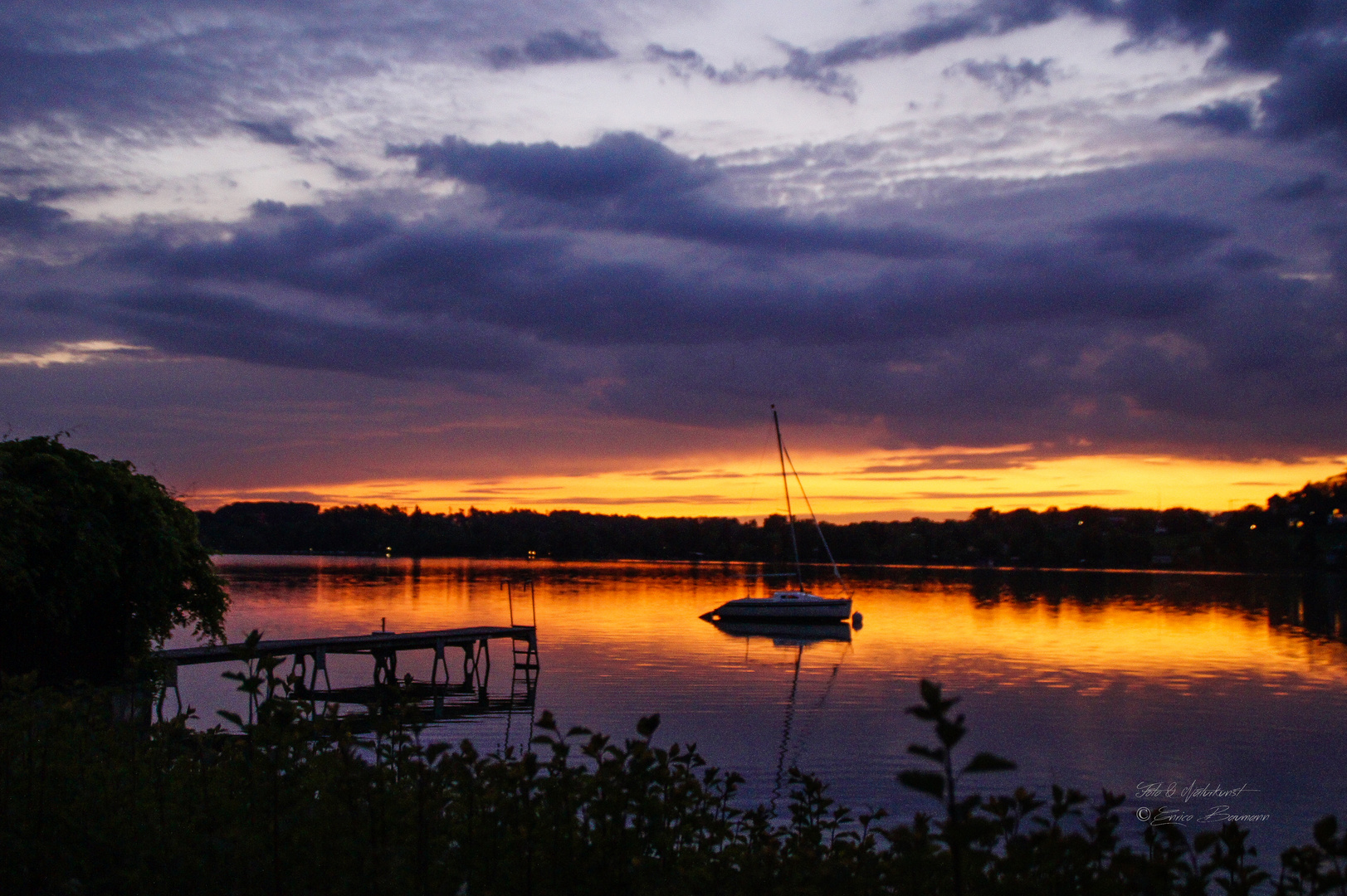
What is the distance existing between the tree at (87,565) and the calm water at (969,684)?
10.6 m

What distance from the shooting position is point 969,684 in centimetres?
4644

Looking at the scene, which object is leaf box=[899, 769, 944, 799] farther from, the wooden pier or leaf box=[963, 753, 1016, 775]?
the wooden pier

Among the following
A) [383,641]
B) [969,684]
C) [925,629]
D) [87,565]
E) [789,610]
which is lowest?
[925,629]

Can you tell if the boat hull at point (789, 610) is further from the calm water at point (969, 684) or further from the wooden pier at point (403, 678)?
the wooden pier at point (403, 678)

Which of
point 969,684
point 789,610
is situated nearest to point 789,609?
point 789,610

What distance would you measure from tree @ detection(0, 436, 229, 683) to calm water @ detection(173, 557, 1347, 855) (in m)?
10.6

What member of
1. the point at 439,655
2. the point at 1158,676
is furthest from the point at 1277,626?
the point at 439,655

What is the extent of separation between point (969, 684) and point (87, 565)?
3780 cm

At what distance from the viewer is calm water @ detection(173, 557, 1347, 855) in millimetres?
27609

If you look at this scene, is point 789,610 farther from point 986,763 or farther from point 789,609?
point 986,763

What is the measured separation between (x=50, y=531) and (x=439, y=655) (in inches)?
1070

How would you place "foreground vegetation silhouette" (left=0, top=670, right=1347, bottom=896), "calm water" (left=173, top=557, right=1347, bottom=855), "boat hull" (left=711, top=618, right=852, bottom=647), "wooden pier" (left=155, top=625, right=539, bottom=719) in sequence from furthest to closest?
"boat hull" (left=711, top=618, right=852, bottom=647), "wooden pier" (left=155, top=625, right=539, bottom=719), "calm water" (left=173, top=557, right=1347, bottom=855), "foreground vegetation silhouette" (left=0, top=670, right=1347, bottom=896)

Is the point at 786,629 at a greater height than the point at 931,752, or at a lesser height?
lesser

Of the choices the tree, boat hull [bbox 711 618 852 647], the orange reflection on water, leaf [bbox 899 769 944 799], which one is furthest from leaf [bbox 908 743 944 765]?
boat hull [bbox 711 618 852 647]
